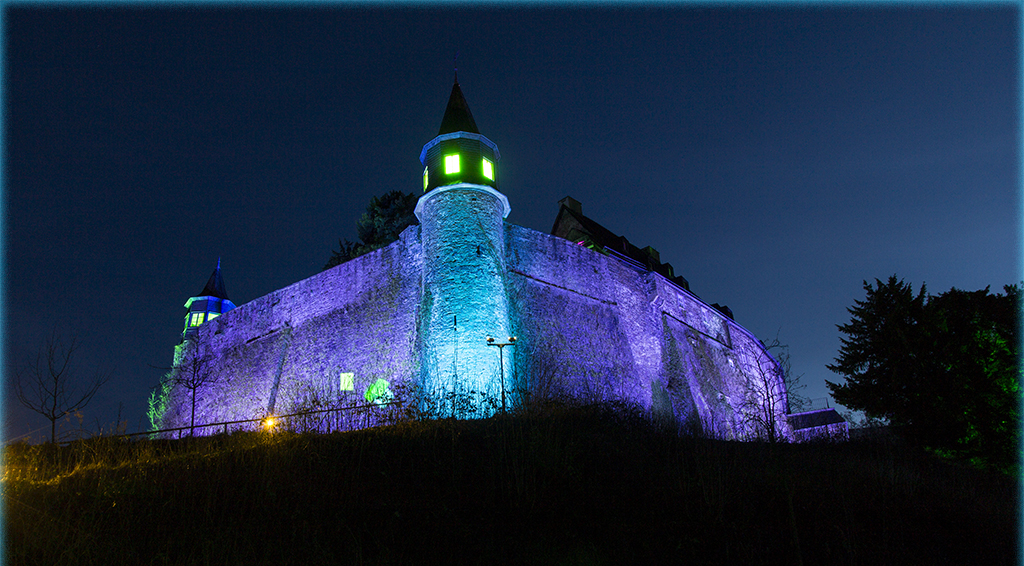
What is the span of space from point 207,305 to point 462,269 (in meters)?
20.4


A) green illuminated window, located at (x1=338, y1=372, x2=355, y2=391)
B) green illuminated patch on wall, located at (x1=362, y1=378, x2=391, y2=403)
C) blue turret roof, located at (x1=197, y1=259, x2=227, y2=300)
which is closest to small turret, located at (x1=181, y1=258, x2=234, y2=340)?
blue turret roof, located at (x1=197, y1=259, x2=227, y2=300)

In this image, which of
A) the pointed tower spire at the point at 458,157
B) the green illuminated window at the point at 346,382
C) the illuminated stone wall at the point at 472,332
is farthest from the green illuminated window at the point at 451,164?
the green illuminated window at the point at 346,382

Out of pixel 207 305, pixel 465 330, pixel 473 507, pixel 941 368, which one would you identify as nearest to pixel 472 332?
pixel 465 330

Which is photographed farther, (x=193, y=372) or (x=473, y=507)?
(x=193, y=372)

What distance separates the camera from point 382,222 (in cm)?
3061

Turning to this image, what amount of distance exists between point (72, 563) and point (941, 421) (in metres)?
20.0

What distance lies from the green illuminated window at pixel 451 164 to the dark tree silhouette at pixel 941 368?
1440 cm

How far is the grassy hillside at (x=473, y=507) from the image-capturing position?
6625mm

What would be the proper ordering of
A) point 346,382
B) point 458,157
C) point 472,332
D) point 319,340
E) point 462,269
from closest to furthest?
point 472,332, point 462,269, point 458,157, point 346,382, point 319,340

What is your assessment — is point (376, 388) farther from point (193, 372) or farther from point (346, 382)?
point (193, 372)

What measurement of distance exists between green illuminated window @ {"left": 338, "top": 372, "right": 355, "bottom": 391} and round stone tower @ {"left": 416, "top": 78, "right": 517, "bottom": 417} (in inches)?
142

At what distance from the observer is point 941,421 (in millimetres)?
16984

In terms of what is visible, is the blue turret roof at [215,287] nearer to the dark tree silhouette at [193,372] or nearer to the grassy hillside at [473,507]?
the dark tree silhouette at [193,372]

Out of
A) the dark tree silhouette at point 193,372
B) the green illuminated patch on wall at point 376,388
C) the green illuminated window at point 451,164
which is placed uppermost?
the green illuminated window at point 451,164
